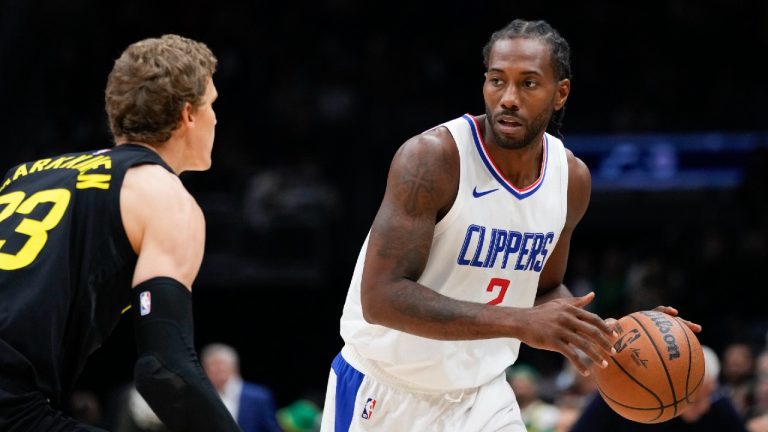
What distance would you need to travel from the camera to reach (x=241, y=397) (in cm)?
852

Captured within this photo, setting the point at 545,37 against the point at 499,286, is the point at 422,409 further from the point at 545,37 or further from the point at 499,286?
the point at 545,37

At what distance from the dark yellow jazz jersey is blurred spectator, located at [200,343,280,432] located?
16.9 feet

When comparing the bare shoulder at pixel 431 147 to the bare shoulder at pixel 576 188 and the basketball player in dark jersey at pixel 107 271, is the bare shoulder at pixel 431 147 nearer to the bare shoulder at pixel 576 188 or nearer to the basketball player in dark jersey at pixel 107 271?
the bare shoulder at pixel 576 188

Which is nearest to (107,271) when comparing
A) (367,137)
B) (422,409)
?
(422,409)

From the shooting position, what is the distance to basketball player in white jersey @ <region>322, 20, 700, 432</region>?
3.99 metres

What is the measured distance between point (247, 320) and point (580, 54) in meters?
5.48

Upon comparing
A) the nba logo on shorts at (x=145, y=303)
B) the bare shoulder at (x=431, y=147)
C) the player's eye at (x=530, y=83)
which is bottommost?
the bare shoulder at (x=431, y=147)

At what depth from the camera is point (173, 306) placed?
3016 mm

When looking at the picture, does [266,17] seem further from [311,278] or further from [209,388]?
[209,388]

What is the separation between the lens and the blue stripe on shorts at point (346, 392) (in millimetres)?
4449

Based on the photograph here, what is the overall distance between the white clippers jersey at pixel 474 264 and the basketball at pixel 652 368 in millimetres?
435

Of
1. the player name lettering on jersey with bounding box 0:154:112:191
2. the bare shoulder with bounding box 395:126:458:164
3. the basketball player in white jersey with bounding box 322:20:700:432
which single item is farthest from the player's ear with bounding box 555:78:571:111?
the player name lettering on jersey with bounding box 0:154:112:191

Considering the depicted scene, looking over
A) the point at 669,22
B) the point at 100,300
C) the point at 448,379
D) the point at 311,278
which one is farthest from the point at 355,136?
the point at 100,300

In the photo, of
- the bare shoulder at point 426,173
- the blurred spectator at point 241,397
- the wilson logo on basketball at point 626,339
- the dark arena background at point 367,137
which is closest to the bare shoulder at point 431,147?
the bare shoulder at point 426,173
